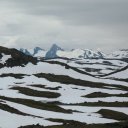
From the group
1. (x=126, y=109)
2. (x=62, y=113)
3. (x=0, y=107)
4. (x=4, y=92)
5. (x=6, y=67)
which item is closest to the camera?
(x=0, y=107)

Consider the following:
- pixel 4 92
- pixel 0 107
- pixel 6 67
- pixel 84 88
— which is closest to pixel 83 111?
pixel 0 107

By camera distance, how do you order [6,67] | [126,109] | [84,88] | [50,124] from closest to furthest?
[50,124] → [126,109] → [84,88] → [6,67]

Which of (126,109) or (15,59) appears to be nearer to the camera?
(126,109)

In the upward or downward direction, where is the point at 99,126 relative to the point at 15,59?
downward

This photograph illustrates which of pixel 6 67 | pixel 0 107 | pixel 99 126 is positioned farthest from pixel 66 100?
pixel 6 67

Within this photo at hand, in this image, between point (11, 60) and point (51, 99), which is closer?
point (51, 99)

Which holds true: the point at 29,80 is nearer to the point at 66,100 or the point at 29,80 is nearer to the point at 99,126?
the point at 66,100

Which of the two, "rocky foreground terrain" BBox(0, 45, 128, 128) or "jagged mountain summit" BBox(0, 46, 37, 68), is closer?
"rocky foreground terrain" BBox(0, 45, 128, 128)

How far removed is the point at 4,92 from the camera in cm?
12075

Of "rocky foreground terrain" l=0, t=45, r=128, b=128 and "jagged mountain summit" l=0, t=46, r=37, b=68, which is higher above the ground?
"jagged mountain summit" l=0, t=46, r=37, b=68

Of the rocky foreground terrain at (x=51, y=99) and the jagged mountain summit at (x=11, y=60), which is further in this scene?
the jagged mountain summit at (x=11, y=60)

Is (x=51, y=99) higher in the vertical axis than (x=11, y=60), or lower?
lower

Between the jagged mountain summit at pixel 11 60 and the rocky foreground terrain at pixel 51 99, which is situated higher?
the jagged mountain summit at pixel 11 60

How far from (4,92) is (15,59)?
67862 millimetres
